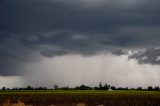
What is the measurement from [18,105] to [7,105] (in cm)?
184

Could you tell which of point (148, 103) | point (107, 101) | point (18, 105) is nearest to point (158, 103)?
point (148, 103)

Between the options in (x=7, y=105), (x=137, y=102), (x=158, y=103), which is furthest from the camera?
(x=137, y=102)

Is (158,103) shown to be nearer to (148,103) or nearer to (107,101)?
(148,103)

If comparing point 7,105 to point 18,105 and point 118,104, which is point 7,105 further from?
point 118,104

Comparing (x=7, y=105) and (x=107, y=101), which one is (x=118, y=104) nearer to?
(x=107, y=101)

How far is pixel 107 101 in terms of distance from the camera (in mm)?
89125

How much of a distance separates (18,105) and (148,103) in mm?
34407

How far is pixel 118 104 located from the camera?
278ft

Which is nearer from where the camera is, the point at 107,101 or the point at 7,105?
the point at 7,105

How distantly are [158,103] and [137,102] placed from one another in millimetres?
6374

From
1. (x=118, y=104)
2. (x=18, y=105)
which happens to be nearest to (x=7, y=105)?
(x=18, y=105)

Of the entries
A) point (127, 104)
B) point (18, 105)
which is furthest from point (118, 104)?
point (18, 105)

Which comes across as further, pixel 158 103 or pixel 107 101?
pixel 107 101

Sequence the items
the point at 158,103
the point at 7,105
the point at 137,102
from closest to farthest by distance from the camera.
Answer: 1. the point at 7,105
2. the point at 158,103
3. the point at 137,102
